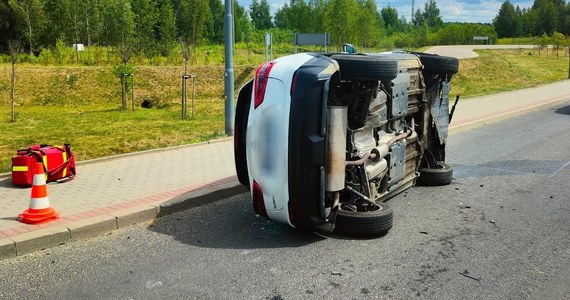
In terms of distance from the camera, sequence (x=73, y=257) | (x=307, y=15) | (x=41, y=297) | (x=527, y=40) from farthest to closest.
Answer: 1. (x=527, y=40)
2. (x=307, y=15)
3. (x=73, y=257)
4. (x=41, y=297)

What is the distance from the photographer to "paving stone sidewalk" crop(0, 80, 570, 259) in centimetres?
507

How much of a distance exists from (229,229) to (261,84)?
1.58 meters

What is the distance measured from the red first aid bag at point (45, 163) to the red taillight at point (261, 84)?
134 inches

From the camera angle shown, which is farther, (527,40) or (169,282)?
(527,40)

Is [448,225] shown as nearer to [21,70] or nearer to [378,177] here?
[378,177]

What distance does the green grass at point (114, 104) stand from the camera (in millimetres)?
11109

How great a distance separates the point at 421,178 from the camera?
7.36 metres

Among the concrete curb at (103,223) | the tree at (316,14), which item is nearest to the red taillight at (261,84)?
the concrete curb at (103,223)

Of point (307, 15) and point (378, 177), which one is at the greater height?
point (307, 15)

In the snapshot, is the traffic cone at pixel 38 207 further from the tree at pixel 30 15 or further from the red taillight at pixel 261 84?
the tree at pixel 30 15

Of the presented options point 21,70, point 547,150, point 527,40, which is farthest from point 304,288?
point 527,40

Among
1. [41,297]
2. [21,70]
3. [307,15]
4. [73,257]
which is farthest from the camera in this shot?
[307,15]

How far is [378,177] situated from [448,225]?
0.90 meters

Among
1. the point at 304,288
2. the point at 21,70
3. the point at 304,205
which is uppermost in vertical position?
the point at 21,70
